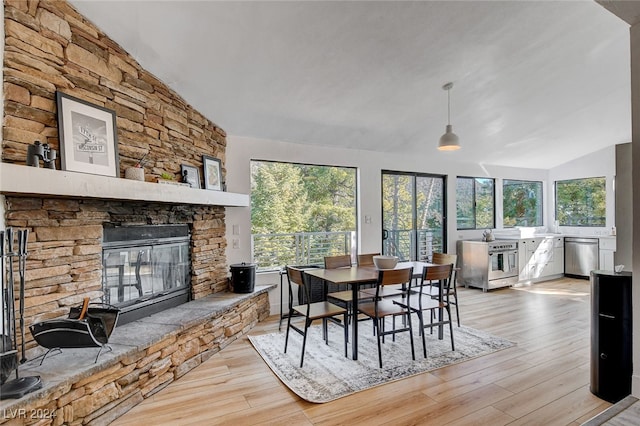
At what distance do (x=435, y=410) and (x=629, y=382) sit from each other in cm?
143

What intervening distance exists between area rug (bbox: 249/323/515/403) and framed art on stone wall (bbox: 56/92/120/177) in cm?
218

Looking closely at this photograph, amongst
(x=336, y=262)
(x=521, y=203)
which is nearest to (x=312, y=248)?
(x=336, y=262)

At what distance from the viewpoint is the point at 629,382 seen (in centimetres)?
243

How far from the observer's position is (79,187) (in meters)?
2.18

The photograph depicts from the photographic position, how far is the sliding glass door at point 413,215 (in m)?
5.80

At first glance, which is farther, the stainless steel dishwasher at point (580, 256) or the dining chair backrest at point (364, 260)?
the stainless steel dishwasher at point (580, 256)

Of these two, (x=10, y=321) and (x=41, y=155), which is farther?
(x=41, y=155)

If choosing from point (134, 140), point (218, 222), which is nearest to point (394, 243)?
point (218, 222)

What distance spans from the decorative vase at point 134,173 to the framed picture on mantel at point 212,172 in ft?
3.46

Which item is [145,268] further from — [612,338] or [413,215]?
[413,215]

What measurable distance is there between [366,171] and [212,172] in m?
2.45

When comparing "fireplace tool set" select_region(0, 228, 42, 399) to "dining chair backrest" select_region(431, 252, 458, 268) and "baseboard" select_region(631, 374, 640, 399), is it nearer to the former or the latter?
"baseboard" select_region(631, 374, 640, 399)

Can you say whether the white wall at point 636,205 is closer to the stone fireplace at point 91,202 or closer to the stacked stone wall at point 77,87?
the stone fireplace at point 91,202

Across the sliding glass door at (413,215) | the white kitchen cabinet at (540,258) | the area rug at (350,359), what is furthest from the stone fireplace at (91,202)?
the white kitchen cabinet at (540,258)
